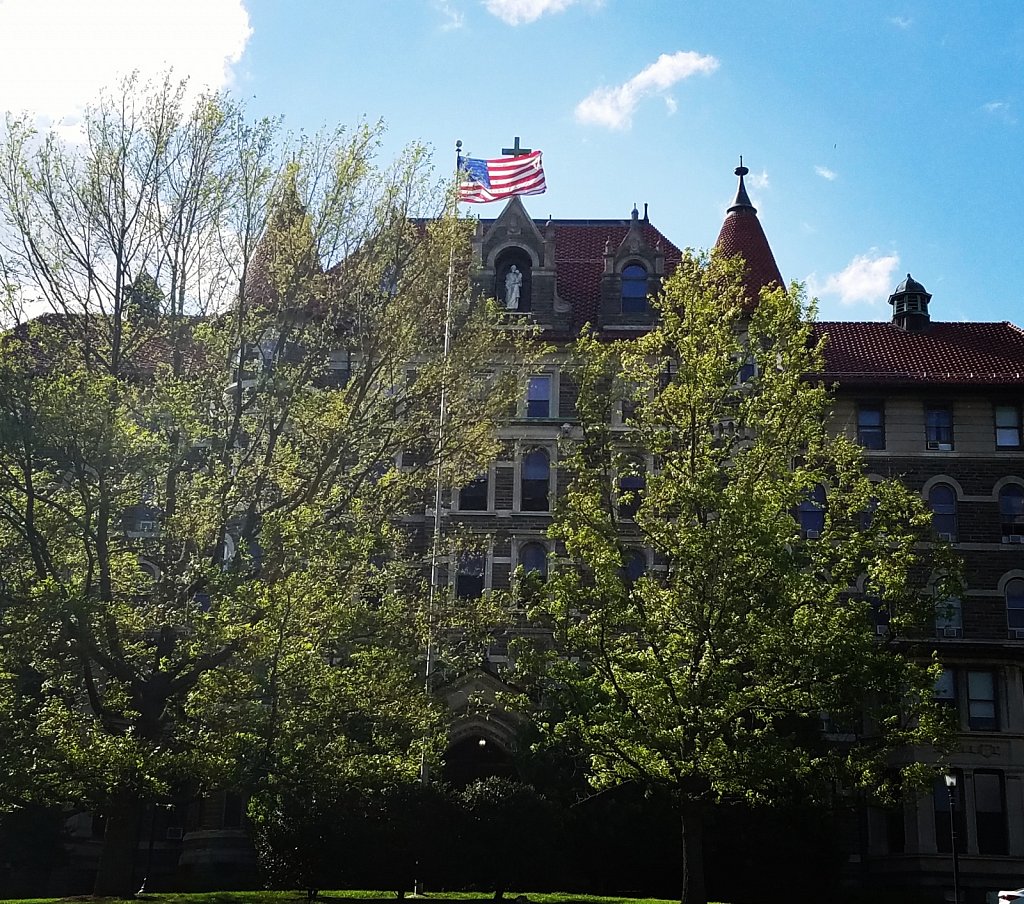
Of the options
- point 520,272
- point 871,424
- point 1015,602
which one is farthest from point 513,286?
point 1015,602

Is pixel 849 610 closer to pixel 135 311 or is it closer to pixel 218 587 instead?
pixel 218 587

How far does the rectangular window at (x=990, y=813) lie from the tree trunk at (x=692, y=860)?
16.6 m

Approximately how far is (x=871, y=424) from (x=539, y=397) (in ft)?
34.6

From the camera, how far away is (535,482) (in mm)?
35812

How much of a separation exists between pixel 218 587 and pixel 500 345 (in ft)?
31.2

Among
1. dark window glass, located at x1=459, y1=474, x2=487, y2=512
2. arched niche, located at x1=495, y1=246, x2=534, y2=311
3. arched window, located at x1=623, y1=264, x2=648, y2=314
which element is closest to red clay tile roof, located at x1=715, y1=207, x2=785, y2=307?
arched window, located at x1=623, y1=264, x2=648, y2=314

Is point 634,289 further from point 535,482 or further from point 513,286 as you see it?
point 535,482

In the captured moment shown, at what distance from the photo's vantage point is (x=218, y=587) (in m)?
17.7

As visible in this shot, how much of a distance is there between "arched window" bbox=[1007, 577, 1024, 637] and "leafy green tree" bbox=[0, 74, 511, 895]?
20202 millimetres

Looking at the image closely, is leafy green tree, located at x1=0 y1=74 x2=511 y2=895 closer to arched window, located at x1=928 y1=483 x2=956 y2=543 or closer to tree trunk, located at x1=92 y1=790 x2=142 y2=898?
tree trunk, located at x1=92 y1=790 x2=142 y2=898

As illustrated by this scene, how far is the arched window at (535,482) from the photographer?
35562 millimetres

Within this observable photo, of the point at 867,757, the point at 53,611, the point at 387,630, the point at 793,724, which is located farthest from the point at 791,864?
the point at 53,611

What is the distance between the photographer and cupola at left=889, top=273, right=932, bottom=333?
4041 centimetres

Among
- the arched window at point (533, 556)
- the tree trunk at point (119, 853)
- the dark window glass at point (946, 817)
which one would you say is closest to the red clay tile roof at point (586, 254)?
the arched window at point (533, 556)
